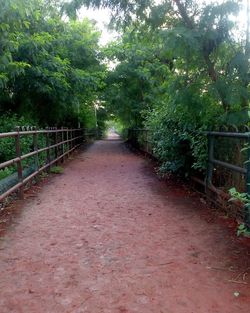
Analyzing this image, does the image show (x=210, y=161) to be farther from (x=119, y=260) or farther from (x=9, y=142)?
(x=9, y=142)

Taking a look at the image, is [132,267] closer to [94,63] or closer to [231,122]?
[231,122]

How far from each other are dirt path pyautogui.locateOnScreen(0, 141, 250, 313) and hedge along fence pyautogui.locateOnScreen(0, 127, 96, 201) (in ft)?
1.62

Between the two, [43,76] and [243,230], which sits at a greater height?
[43,76]

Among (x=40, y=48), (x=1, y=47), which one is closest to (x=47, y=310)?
(x=1, y=47)

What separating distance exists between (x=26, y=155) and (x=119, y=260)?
3.95 meters

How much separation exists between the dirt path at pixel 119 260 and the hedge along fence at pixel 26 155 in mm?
492

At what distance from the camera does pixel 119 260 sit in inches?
150

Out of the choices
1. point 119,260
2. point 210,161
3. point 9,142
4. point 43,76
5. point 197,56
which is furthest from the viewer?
point 43,76

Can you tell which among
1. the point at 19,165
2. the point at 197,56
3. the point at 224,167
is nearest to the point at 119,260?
the point at 224,167

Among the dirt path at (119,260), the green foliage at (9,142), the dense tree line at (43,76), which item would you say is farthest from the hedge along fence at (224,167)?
the dense tree line at (43,76)

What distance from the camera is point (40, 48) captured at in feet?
39.1

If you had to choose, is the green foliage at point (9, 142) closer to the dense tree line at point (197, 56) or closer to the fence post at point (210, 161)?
the dense tree line at point (197, 56)

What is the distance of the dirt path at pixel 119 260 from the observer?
116 inches

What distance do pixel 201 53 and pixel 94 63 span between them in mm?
14338
